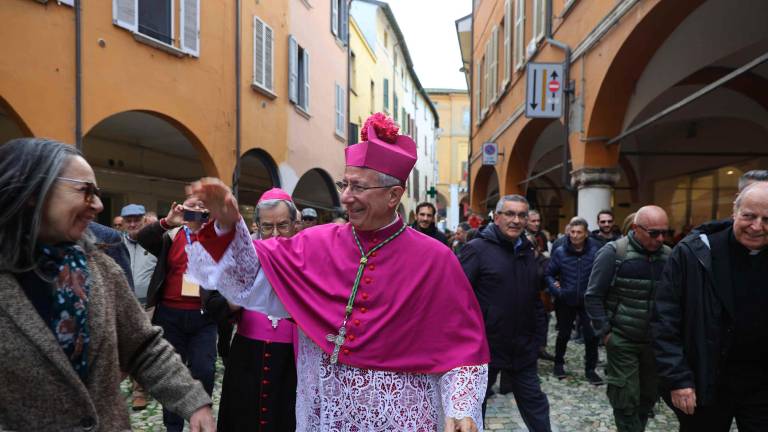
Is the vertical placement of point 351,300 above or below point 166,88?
below

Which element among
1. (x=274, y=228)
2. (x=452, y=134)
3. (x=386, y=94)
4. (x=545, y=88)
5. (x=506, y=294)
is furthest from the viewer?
(x=452, y=134)

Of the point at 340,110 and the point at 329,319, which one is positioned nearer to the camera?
the point at 329,319

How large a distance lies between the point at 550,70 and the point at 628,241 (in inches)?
232

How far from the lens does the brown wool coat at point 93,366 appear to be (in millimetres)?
1409

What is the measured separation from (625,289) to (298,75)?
37.5 ft

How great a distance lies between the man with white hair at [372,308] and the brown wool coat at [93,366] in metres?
0.32

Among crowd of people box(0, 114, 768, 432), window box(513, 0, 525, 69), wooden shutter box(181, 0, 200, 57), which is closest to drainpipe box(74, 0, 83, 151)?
wooden shutter box(181, 0, 200, 57)

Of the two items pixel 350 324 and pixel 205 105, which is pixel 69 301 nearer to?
pixel 350 324

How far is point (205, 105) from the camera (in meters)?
9.75

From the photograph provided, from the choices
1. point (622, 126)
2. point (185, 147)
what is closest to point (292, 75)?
point (185, 147)

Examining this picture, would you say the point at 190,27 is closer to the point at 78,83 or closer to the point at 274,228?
the point at 78,83

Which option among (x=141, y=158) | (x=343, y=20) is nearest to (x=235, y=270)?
(x=141, y=158)

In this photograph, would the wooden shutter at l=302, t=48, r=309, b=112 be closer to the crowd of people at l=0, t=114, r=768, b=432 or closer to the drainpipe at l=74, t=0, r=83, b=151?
the drainpipe at l=74, t=0, r=83, b=151

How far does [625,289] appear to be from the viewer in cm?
421
